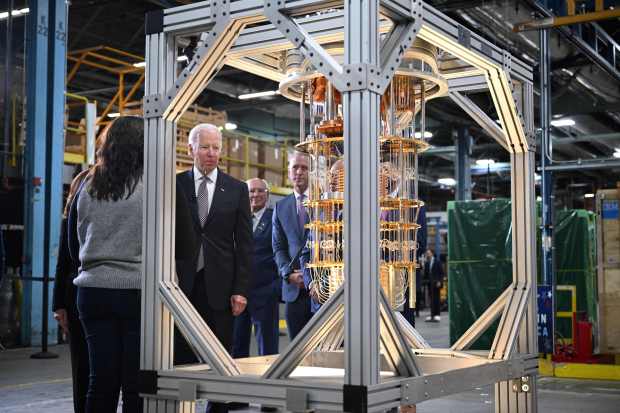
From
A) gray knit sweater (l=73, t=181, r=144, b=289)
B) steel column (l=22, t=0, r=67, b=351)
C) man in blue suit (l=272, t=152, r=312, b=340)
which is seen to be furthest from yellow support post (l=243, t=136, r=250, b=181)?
gray knit sweater (l=73, t=181, r=144, b=289)

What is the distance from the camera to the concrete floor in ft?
22.3

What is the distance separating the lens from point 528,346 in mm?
4625

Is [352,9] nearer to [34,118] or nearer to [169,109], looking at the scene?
[169,109]

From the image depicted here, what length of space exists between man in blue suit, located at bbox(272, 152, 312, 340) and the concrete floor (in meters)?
1.32

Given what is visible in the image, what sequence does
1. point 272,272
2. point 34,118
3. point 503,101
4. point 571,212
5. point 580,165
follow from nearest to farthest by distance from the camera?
1. point 503,101
2. point 272,272
3. point 580,165
4. point 571,212
5. point 34,118

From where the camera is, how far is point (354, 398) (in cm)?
313

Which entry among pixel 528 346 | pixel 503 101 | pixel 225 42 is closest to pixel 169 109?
pixel 225 42

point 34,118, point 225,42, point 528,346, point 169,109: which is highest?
point 34,118

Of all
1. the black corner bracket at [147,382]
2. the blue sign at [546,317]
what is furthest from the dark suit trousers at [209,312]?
the blue sign at [546,317]

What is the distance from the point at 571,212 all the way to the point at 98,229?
7.67 meters

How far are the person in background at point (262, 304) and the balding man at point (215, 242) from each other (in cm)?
151

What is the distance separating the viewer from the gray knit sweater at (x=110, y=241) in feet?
12.3

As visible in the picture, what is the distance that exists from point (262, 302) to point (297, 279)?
759mm

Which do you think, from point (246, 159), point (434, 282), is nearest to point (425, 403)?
point (246, 159)
